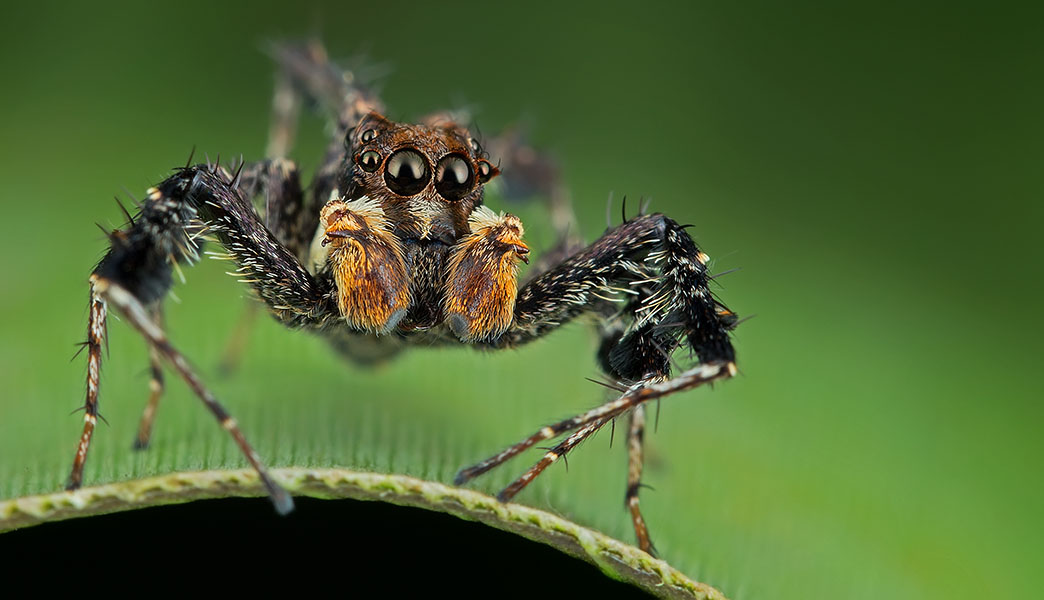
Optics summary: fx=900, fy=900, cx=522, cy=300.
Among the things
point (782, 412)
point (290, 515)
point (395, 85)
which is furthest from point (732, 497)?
point (395, 85)

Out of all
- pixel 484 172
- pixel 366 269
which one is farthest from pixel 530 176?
pixel 366 269

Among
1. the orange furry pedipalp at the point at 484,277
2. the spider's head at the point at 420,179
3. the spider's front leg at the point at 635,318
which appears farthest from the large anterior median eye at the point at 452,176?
the spider's front leg at the point at 635,318

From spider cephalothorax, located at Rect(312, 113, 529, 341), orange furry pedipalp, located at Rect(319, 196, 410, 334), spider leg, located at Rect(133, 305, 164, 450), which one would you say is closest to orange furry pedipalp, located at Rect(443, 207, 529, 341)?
spider cephalothorax, located at Rect(312, 113, 529, 341)

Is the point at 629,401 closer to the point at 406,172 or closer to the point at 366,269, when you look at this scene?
the point at 366,269

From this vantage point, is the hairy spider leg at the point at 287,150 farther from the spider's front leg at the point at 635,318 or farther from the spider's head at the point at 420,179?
the spider's front leg at the point at 635,318

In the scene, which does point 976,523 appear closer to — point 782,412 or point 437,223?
point 782,412

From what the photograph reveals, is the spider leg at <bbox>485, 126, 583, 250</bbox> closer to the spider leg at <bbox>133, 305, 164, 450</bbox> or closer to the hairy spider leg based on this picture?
the hairy spider leg
